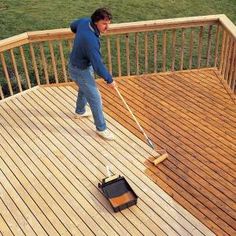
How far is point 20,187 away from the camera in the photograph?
464 cm

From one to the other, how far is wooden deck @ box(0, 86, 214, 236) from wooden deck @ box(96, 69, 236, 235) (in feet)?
0.53

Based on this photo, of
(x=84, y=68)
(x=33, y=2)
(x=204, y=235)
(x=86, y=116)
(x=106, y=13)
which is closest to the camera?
(x=204, y=235)

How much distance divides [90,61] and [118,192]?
1.48 metres

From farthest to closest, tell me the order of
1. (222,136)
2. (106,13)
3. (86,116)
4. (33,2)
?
(33,2) → (86,116) → (222,136) → (106,13)

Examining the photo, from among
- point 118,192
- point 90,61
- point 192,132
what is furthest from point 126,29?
point 118,192

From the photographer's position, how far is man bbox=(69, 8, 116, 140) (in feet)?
14.7

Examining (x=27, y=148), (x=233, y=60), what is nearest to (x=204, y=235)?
(x=27, y=148)

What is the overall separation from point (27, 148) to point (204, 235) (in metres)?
2.37

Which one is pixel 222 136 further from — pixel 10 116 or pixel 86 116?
pixel 10 116

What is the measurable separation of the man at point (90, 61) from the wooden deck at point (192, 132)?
50 centimetres

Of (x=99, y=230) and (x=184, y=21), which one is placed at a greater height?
(x=184, y=21)

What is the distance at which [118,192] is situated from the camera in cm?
440

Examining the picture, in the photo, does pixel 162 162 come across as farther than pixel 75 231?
Yes

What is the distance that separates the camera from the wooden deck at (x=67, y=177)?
4.17 m
